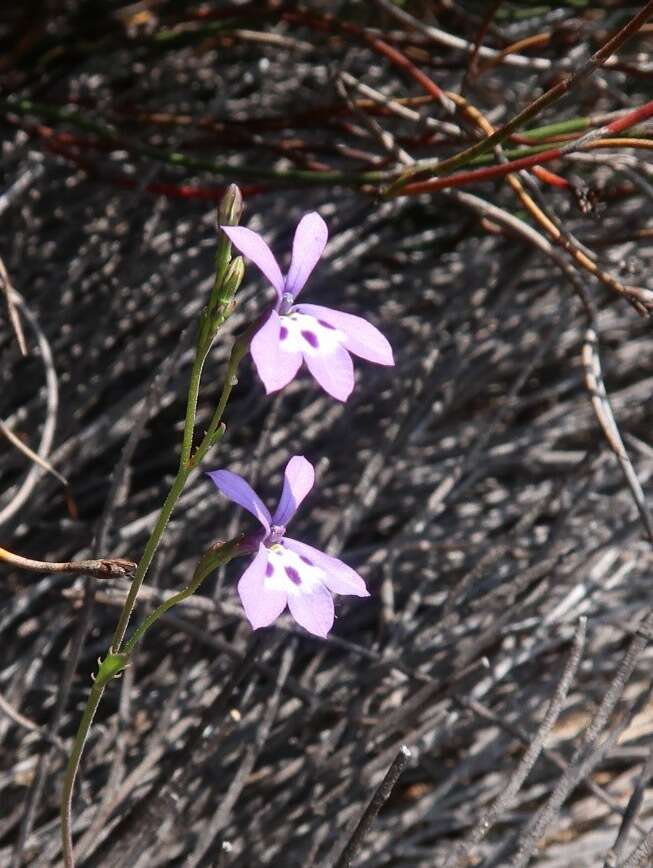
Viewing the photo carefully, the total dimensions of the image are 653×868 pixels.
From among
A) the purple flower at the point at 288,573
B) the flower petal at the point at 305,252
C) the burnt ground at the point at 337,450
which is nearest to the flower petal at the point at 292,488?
the purple flower at the point at 288,573

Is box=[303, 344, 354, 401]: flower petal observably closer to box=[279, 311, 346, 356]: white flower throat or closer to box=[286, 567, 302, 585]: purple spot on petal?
box=[279, 311, 346, 356]: white flower throat

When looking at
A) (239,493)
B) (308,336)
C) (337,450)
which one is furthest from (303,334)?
(337,450)

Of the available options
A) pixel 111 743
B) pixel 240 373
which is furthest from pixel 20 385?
pixel 111 743

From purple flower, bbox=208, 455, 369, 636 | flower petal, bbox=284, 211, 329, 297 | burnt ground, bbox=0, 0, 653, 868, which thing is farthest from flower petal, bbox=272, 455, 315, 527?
burnt ground, bbox=0, 0, 653, 868

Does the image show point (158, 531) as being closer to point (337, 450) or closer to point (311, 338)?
point (311, 338)

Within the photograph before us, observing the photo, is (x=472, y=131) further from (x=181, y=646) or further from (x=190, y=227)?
(x=181, y=646)

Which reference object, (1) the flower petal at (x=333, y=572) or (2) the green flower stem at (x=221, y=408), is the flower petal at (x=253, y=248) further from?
(1) the flower petal at (x=333, y=572)

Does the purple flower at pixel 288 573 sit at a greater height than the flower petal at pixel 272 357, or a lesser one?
lesser
